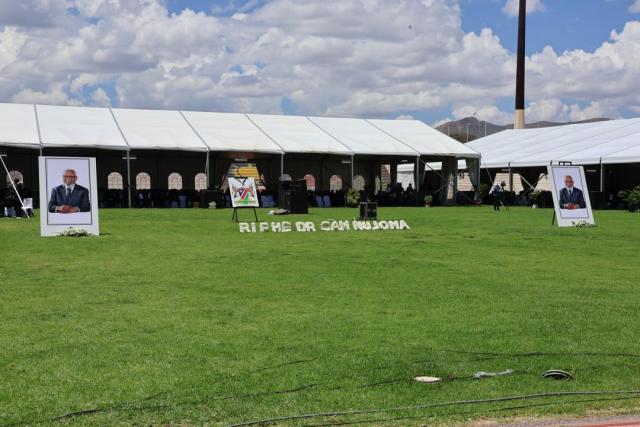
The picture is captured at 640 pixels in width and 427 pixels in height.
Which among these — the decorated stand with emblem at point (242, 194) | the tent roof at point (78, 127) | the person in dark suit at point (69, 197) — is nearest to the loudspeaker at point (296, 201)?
the decorated stand with emblem at point (242, 194)

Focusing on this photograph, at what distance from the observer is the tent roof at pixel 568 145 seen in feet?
116

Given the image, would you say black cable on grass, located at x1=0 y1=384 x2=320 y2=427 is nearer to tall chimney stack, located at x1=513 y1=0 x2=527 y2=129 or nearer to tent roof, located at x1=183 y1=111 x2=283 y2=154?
tent roof, located at x1=183 y1=111 x2=283 y2=154

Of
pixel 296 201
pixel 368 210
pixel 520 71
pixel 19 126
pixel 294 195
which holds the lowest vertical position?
pixel 368 210

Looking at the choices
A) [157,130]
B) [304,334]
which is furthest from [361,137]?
[304,334]

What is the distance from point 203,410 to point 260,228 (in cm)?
1538

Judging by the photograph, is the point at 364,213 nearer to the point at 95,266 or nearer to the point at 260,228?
the point at 260,228

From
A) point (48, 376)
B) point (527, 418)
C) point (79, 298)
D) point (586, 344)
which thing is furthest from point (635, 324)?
point (79, 298)

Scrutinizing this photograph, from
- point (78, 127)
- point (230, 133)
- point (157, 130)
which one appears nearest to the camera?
point (78, 127)

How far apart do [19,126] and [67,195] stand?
15.8 meters

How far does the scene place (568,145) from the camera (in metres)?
40.6

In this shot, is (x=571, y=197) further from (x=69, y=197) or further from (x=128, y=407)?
(x=128, y=407)

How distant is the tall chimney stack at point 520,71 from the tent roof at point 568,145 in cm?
1626

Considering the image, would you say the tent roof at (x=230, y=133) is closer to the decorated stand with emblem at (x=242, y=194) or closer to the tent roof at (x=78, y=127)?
the tent roof at (x=78, y=127)

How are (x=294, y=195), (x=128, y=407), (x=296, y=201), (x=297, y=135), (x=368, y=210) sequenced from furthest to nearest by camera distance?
1. (x=297, y=135)
2. (x=296, y=201)
3. (x=294, y=195)
4. (x=368, y=210)
5. (x=128, y=407)
